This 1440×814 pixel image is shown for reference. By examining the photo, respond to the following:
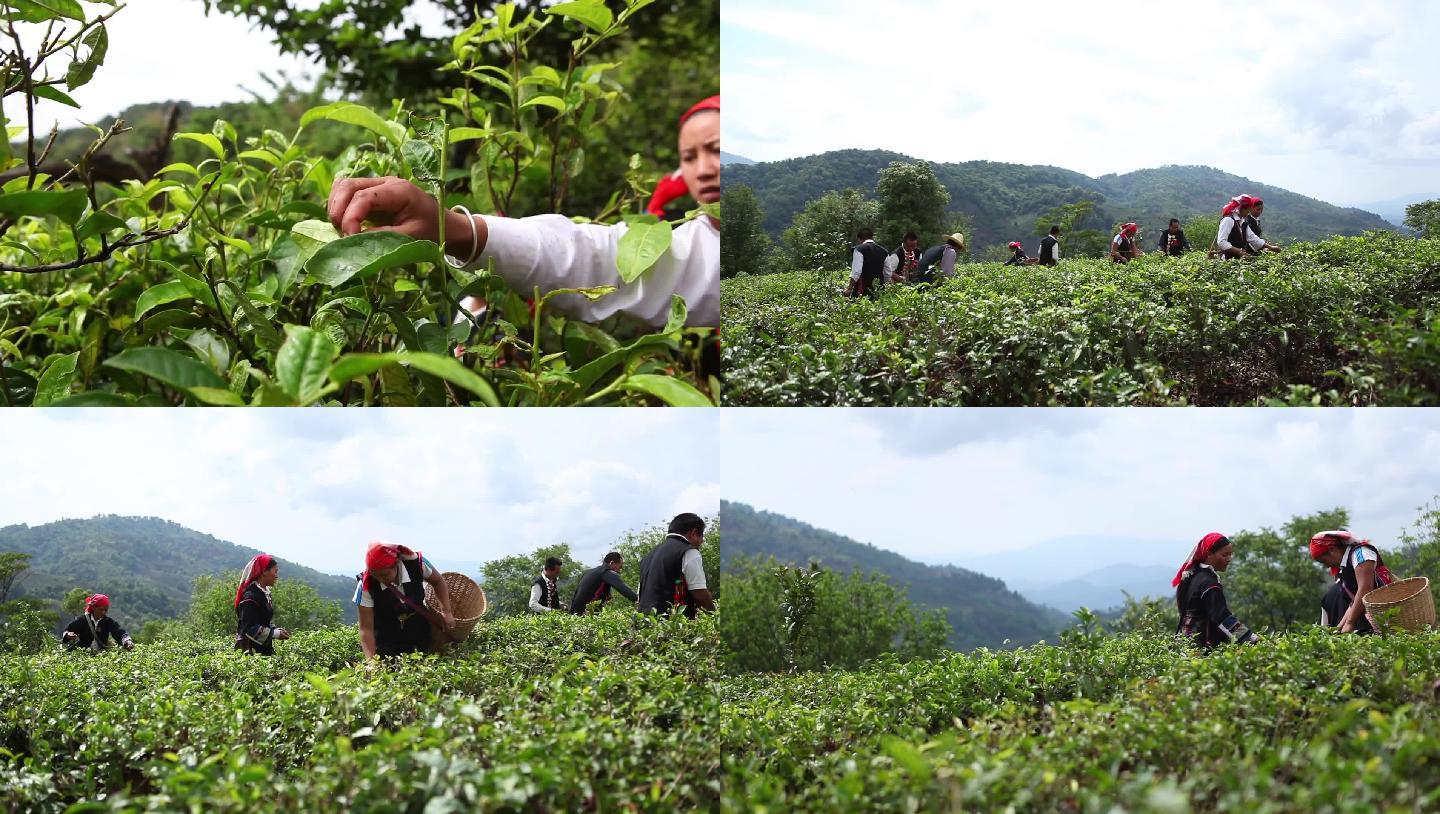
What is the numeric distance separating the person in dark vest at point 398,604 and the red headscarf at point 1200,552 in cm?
304

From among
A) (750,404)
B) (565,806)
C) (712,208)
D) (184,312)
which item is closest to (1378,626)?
(750,404)

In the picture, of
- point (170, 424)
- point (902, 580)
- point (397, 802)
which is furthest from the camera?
point (902, 580)

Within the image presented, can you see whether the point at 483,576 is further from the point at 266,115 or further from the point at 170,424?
the point at 266,115

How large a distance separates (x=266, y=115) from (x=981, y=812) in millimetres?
4707

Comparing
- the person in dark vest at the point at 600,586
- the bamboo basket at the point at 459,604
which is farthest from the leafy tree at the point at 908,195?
the bamboo basket at the point at 459,604

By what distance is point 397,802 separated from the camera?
1632mm

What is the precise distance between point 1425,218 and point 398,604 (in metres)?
3.40

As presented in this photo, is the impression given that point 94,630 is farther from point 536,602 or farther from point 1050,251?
point 1050,251

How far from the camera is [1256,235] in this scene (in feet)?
9.78

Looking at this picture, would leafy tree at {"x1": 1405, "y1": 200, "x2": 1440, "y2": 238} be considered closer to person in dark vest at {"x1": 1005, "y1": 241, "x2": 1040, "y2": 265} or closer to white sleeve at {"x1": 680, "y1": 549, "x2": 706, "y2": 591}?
person in dark vest at {"x1": 1005, "y1": 241, "x2": 1040, "y2": 265}

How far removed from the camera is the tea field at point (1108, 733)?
1.46 meters

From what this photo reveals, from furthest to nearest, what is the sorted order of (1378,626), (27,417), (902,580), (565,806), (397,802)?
(902,580), (1378,626), (27,417), (565,806), (397,802)

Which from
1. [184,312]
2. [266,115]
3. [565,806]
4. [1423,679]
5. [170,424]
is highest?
[266,115]

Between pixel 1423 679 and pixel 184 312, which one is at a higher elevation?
pixel 184 312
